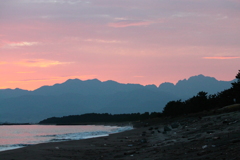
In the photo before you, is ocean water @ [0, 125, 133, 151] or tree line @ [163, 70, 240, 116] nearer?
ocean water @ [0, 125, 133, 151]

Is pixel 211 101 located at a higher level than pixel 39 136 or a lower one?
higher

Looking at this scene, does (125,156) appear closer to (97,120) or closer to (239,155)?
(239,155)

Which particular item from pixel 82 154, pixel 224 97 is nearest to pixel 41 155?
pixel 82 154

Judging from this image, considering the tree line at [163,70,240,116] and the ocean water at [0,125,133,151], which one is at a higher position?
the tree line at [163,70,240,116]

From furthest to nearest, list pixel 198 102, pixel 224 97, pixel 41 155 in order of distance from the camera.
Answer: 1. pixel 198 102
2. pixel 224 97
3. pixel 41 155

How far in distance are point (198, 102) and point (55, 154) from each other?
60.6 m

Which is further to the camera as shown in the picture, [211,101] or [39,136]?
[211,101]

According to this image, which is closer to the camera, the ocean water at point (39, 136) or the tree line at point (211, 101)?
the ocean water at point (39, 136)

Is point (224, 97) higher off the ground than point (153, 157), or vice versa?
point (224, 97)

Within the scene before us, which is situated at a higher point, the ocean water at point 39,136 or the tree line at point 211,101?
the tree line at point 211,101

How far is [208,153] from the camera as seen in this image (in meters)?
12.5

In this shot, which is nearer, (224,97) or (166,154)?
(166,154)

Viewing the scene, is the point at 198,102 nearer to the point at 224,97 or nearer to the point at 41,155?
the point at 224,97

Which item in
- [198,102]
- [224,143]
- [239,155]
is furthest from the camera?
[198,102]
